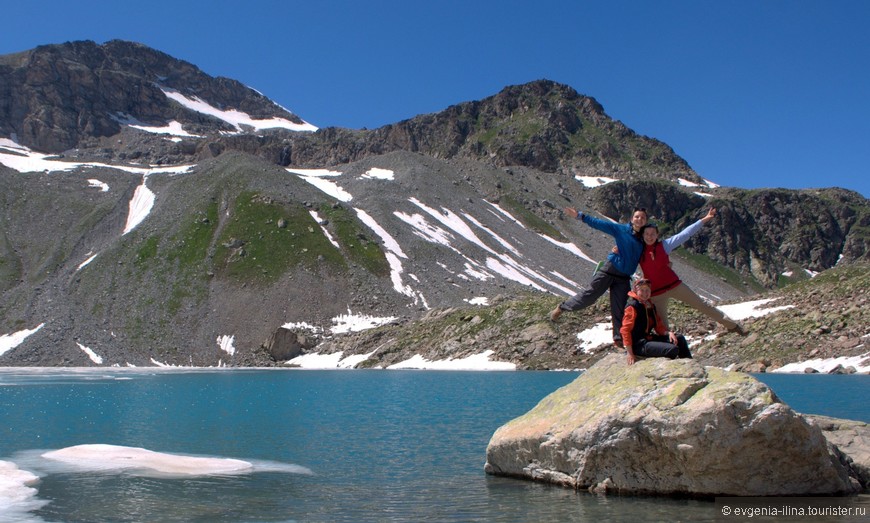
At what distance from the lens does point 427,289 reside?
124062 millimetres

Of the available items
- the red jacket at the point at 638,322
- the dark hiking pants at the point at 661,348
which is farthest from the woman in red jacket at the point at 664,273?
the dark hiking pants at the point at 661,348

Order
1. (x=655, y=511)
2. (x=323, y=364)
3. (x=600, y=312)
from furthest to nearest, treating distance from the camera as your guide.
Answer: (x=323, y=364) → (x=600, y=312) → (x=655, y=511)

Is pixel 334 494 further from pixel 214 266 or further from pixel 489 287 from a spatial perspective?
pixel 214 266

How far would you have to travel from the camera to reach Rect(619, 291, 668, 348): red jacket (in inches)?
657

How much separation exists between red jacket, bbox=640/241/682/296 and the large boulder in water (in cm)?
193

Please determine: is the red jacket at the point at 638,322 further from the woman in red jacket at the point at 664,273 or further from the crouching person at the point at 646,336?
the woman in red jacket at the point at 664,273

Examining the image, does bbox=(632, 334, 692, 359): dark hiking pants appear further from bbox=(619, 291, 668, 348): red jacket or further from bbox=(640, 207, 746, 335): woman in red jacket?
bbox=(640, 207, 746, 335): woman in red jacket

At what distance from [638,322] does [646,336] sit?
0.56 meters

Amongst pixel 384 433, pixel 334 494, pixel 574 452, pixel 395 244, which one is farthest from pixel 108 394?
pixel 395 244

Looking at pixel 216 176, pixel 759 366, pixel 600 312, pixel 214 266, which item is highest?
pixel 216 176

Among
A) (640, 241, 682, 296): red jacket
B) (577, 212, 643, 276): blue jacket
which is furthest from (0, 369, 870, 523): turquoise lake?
(577, 212, 643, 276): blue jacket

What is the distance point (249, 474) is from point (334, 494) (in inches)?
162

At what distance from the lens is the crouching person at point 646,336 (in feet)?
55.1

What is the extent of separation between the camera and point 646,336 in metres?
17.5
